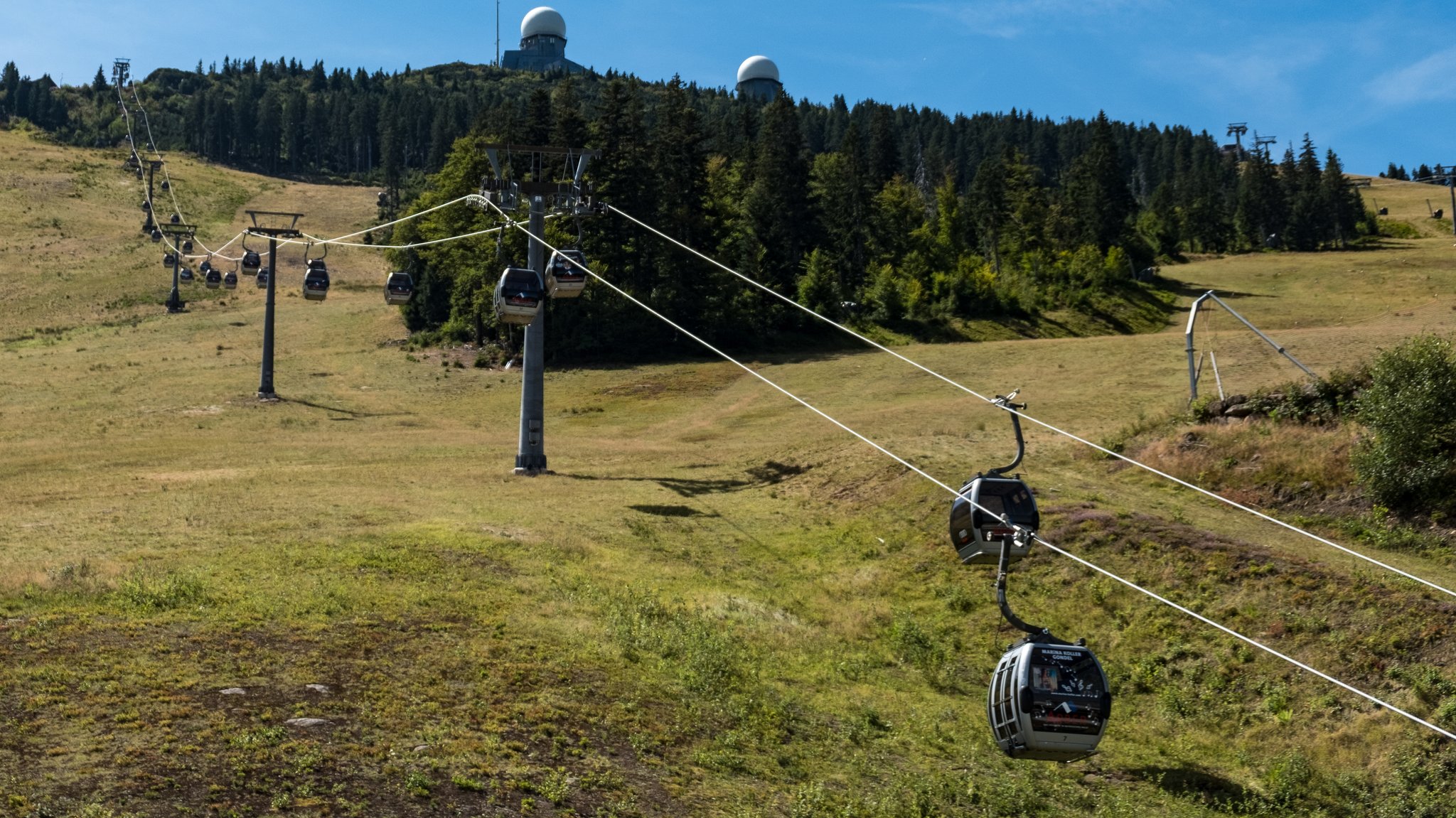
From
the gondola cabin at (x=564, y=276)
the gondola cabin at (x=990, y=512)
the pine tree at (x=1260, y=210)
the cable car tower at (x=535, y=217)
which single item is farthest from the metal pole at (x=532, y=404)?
the pine tree at (x=1260, y=210)

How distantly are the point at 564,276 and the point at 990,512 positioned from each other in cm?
1958

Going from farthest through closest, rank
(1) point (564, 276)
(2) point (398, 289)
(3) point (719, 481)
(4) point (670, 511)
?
1. (2) point (398, 289)
2. (3) point (719, 481)
3. (4) point (670, 511)
4. (1) point (564, 276)

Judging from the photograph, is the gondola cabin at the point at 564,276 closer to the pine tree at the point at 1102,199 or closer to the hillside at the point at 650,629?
the hillside at the point at 650,629

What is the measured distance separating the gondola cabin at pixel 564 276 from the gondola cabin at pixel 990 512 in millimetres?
18335

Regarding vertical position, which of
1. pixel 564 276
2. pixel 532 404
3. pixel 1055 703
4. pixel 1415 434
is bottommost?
pixel 1055 703

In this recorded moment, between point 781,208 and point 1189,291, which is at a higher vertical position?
point 781,208

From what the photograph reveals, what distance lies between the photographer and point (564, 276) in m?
36.5

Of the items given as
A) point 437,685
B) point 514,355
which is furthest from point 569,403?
point 437,685

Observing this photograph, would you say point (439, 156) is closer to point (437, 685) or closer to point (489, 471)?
point (489, 471)

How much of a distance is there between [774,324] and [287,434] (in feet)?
116

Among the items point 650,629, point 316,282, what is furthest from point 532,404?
point 650,629

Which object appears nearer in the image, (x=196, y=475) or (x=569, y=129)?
(x=196, y=475)

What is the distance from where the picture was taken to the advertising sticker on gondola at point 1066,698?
16.8 meters

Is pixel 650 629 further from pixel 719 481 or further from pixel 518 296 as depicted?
pixel 719 481
